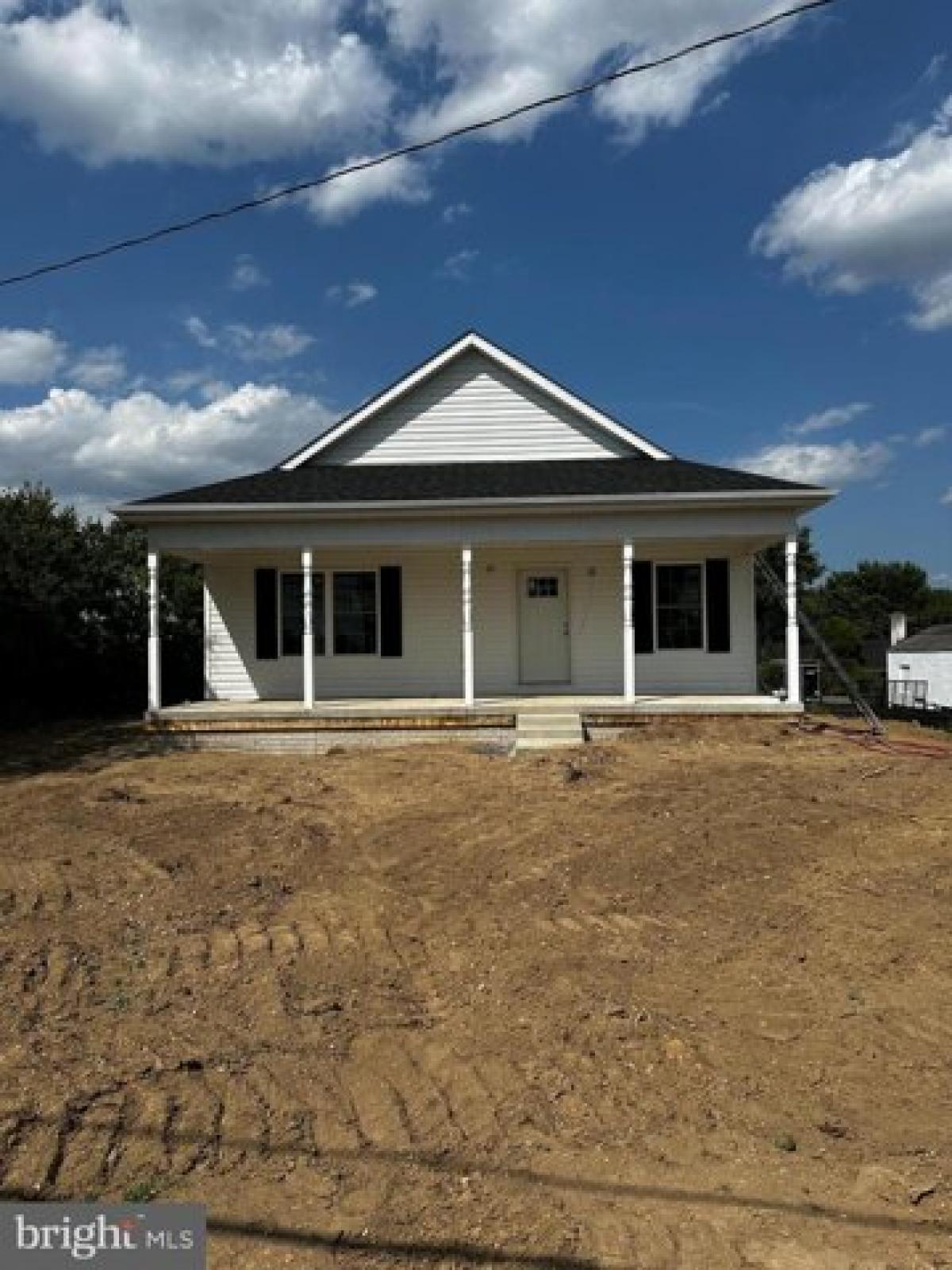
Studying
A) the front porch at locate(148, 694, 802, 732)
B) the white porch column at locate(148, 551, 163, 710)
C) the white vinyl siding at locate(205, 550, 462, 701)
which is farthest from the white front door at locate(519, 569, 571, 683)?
the white porch column at locate(148, 551, 163, 710)

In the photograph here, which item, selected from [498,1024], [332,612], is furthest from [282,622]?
[498,1024]

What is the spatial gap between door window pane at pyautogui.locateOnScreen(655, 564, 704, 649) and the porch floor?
181cm

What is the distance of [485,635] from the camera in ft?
51.3

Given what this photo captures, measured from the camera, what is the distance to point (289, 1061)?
15.2 ft

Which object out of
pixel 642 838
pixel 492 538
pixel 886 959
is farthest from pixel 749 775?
pixel 492 538

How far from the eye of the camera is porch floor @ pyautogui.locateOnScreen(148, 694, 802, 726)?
13.0 metres

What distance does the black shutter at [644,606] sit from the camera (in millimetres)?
15469

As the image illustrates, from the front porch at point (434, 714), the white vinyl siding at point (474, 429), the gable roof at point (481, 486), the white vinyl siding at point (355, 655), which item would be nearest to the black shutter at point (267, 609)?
the white vinyl siding at point (355, 655)

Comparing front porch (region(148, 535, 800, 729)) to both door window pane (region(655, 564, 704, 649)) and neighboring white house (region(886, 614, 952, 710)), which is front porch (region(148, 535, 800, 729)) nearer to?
door window pane (region(655, 564, 704, 649))

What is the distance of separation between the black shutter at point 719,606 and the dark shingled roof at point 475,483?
4.93ft

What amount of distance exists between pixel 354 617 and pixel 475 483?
2.94 m

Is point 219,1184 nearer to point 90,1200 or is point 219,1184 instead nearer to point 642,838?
point 90,1200

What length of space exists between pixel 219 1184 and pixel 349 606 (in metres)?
12.2

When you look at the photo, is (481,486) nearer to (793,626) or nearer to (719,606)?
(719,606)
